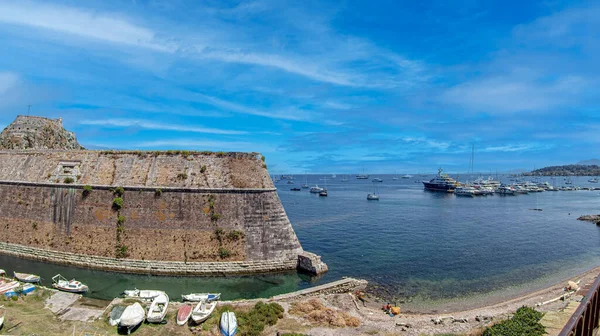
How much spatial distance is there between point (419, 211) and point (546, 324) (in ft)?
156

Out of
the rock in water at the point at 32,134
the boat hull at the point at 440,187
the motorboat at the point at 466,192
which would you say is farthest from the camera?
the boat hull at the point at 440,187

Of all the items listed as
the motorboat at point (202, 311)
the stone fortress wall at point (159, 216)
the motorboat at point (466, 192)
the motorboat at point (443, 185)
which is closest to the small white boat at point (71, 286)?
the stone fortress wall at point (159, 216)

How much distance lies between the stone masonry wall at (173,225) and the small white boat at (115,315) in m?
7.47

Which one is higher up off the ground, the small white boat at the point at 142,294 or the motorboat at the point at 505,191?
the motorboat at the point at 505,191

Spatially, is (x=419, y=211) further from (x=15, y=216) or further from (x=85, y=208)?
(x=15, y=216)

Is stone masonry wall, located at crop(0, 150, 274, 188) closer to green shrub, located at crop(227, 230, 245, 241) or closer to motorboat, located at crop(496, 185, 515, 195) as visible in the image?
green shrub, located at crop(227, 230, 245, 241)

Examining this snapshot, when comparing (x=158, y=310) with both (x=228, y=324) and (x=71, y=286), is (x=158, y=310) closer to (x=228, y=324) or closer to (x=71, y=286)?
(x=228, y=324)

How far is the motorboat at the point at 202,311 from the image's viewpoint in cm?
1670

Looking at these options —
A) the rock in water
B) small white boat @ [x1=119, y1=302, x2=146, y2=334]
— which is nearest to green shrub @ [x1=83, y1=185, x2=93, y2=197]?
small white boat @ [x1=119, y1=302, x2=146, y2=334]

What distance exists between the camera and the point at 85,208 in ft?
88.3

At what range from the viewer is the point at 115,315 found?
16938 mm

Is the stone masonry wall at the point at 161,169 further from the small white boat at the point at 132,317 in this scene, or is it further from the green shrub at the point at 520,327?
the green shrub at the point at 520,327

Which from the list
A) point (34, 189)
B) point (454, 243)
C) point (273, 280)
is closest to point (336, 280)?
point (273, 280)

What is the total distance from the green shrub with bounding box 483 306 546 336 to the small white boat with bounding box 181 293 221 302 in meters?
13.7
